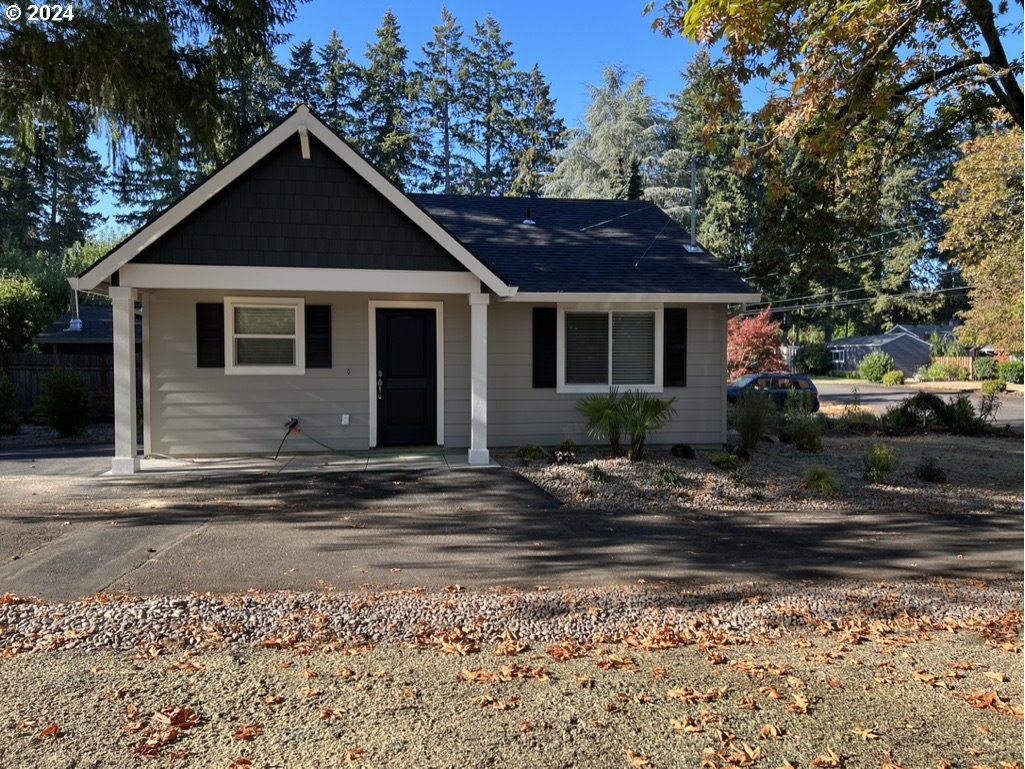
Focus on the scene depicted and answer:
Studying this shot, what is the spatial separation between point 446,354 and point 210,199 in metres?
4.04

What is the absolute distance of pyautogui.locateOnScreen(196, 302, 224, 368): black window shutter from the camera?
10508 mm

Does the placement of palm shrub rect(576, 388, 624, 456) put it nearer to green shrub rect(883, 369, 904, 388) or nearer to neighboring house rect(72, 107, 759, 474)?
neighboring house rect(72, 107, 759, 474)

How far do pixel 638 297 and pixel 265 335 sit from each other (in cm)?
586

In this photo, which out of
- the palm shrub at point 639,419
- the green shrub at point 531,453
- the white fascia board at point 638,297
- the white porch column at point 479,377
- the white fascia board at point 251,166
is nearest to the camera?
the white fascia board at point 251,166

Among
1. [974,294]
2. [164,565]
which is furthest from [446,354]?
[974,294]

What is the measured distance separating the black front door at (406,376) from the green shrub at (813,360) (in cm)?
4516

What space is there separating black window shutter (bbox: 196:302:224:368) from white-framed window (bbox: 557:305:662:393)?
5.34 m

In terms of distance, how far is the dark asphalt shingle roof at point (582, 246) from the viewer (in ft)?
37.5

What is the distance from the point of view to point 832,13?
6504mm

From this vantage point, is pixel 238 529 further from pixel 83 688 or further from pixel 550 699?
pixel 550 699

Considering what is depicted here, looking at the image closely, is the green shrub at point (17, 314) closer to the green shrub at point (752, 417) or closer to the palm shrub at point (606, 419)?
the palm shrub at point (606, 419)

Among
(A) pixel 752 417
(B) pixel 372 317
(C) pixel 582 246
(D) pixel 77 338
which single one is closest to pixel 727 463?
(A) pixel 752 417

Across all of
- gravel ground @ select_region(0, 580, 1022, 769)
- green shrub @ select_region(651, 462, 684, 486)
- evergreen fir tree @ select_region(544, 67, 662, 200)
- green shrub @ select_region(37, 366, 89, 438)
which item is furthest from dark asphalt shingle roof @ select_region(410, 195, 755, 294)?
evergreen fir tree @ select_region(544, 67, 662, 200)

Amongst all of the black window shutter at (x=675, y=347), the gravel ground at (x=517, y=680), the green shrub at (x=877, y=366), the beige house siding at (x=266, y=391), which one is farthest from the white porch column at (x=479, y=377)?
the green shrub at (x=877, y=366)
